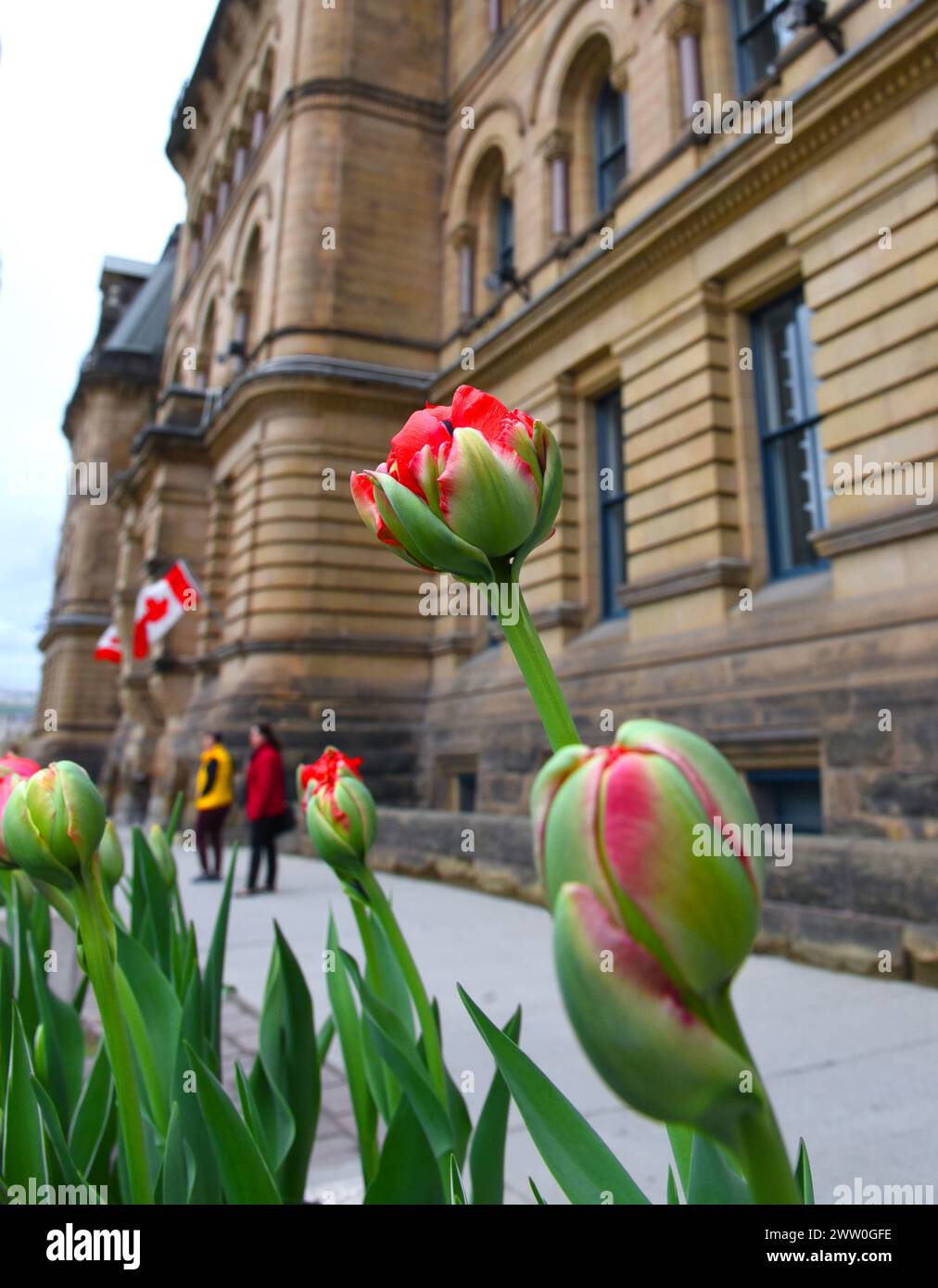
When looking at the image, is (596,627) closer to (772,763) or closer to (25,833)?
(772,763)

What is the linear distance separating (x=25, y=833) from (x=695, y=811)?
81 centimetres

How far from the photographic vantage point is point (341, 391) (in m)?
16.0

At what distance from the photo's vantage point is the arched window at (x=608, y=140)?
Answer: 13141mm

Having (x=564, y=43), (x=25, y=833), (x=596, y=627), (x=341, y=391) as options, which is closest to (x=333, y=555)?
(x=341, y=391)

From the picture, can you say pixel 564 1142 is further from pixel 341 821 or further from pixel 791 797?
pixel 791 797

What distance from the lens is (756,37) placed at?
10.5 metres

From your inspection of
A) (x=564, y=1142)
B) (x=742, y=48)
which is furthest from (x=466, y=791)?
(x=564, y=1142)

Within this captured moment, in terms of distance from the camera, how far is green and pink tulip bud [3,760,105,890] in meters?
0.96

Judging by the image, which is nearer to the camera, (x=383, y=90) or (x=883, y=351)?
(x=883, y=351)

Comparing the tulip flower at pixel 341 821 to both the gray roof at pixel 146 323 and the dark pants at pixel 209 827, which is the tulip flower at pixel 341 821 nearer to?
the dark pants at pixel 209 827

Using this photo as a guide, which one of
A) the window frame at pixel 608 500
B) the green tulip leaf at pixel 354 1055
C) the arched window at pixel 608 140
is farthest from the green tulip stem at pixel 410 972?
the arched window at pixel 608 140

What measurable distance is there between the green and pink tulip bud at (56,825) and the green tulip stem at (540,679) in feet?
1.76

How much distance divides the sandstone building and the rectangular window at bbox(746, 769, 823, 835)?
0.10 feet

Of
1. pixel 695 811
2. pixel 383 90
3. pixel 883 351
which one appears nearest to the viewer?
pixel 695 811
